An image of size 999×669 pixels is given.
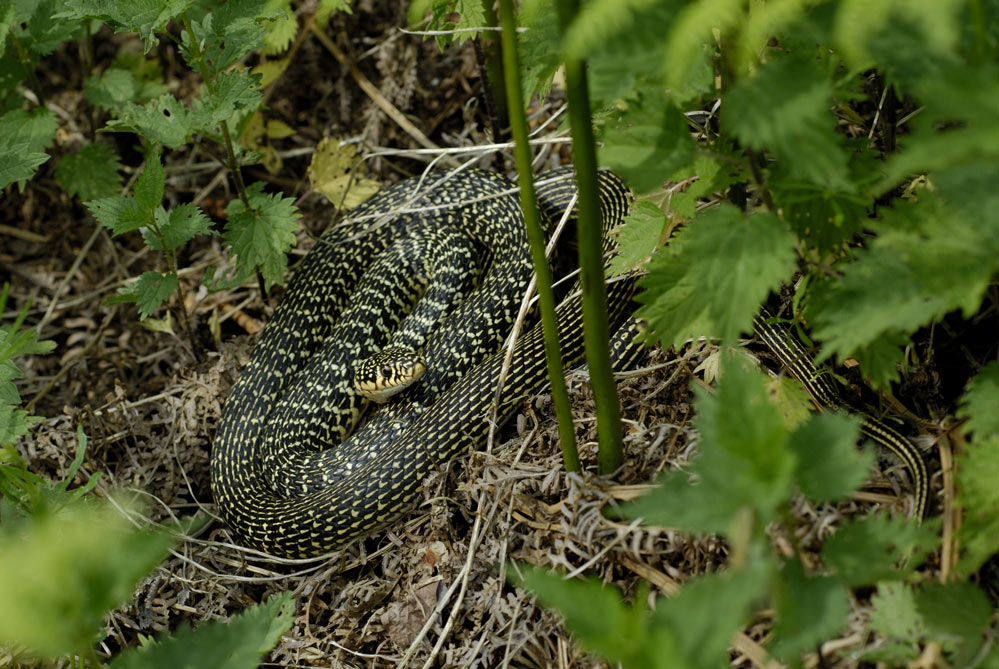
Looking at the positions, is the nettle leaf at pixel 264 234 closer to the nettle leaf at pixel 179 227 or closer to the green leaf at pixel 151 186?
the nettle leaf at pixel 179 227

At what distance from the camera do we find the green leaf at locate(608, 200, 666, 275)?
2.95m

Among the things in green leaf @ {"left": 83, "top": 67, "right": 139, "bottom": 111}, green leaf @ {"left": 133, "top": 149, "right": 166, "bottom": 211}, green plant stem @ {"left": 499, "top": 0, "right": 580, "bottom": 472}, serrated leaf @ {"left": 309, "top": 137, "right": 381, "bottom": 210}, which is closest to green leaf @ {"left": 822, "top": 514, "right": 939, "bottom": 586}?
green plant stem @ {"left": 499, "top": 0, "right": 580, "bottom": 472}

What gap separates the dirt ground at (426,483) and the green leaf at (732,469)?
894mm

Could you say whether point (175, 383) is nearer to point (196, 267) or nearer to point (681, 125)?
point (196, 267)

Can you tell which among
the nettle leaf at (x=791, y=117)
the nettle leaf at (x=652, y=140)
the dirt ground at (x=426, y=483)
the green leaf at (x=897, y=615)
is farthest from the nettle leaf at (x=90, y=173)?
the green leaf at (x=897, y=615)

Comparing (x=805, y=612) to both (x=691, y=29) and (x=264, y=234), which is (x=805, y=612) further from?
(x=264, y=234)

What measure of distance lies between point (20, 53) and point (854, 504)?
455 centimetres

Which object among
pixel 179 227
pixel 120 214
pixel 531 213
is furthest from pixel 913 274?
pixel 120 214

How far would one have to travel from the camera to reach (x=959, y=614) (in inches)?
79.4

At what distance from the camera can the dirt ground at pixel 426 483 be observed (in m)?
2.90

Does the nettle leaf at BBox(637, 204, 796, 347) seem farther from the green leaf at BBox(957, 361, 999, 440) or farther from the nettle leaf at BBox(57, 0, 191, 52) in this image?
the nettle leaf at BBox(57, 0, 191, 52)

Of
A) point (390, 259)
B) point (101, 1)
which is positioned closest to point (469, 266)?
point (390, 259)

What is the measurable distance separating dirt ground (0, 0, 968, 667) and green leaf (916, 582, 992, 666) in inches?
11.5

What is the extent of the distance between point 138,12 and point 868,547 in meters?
3.38
